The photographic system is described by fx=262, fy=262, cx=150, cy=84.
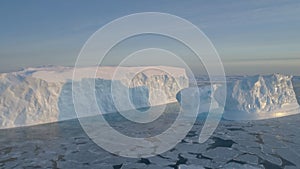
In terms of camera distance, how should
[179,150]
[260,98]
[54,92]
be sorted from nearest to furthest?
[179,150], [260,98], [54,92]

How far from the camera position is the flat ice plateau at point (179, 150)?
8234 mm

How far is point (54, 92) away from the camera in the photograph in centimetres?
1694

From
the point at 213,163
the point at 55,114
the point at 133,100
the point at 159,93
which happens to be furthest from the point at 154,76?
the point at 213,163

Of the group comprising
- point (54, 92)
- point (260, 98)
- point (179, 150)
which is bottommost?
point (179, 150)

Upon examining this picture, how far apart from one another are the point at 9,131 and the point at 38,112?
7.71 feet

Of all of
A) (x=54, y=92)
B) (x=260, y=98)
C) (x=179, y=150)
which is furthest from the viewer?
(x=54, y=92)

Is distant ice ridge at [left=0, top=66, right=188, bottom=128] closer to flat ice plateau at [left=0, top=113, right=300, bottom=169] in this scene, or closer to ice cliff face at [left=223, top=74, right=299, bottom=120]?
flat ice plateau at [left=0, top=113, right=300, bottom=169]

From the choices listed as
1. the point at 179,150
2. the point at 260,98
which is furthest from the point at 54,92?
the point at 260,98

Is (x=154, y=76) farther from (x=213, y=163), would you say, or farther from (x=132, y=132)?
(x=213, y=163)

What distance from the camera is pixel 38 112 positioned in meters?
15.6

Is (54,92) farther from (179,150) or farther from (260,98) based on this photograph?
(260,98)

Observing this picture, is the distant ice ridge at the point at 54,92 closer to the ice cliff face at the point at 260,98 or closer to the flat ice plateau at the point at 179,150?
the flat ice plateau at the point at 179,150

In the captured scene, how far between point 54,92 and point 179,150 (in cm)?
1041

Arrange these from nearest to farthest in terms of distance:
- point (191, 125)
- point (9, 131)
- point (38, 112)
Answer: point (9, 131)
point (191, 125)
point (38, 112)
